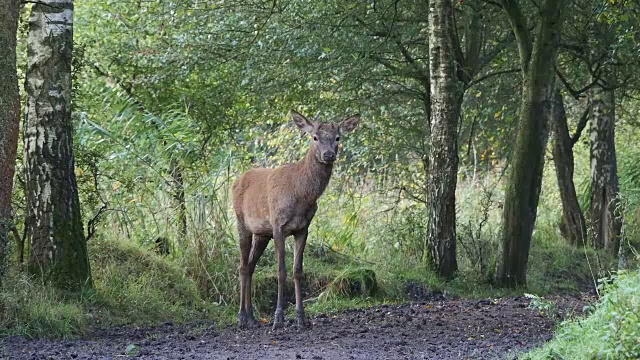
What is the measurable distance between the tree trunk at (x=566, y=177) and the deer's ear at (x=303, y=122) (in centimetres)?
846

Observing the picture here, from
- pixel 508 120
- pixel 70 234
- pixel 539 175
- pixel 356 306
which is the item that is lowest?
pixel 356 306

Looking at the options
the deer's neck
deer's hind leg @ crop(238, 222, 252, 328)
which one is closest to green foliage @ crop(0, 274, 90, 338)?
deer's hind leg @ crop(238, 222, 252, 328)

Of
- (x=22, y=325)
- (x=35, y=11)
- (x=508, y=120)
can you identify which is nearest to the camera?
(x=22, y=325)

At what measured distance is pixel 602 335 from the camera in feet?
21.3

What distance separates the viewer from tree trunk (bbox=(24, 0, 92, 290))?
34.6ft

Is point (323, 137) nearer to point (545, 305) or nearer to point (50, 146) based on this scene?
point (50, 146)

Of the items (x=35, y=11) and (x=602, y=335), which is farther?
(x=35, y=11)

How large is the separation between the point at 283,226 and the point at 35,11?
11.8 feet

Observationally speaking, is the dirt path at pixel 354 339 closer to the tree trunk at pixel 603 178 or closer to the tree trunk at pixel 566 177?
the tree trunk at pixel 603 178

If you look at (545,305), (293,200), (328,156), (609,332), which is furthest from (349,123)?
(609,332)

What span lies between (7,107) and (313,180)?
3431 millimetres

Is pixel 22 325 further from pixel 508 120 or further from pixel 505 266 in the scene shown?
pixel 508 120

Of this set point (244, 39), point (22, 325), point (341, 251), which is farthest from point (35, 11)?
point (341, 251)

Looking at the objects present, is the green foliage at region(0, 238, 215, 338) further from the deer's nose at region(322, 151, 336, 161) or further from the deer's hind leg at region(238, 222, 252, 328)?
the deer's nose at region(322, 151, 336, 161)
